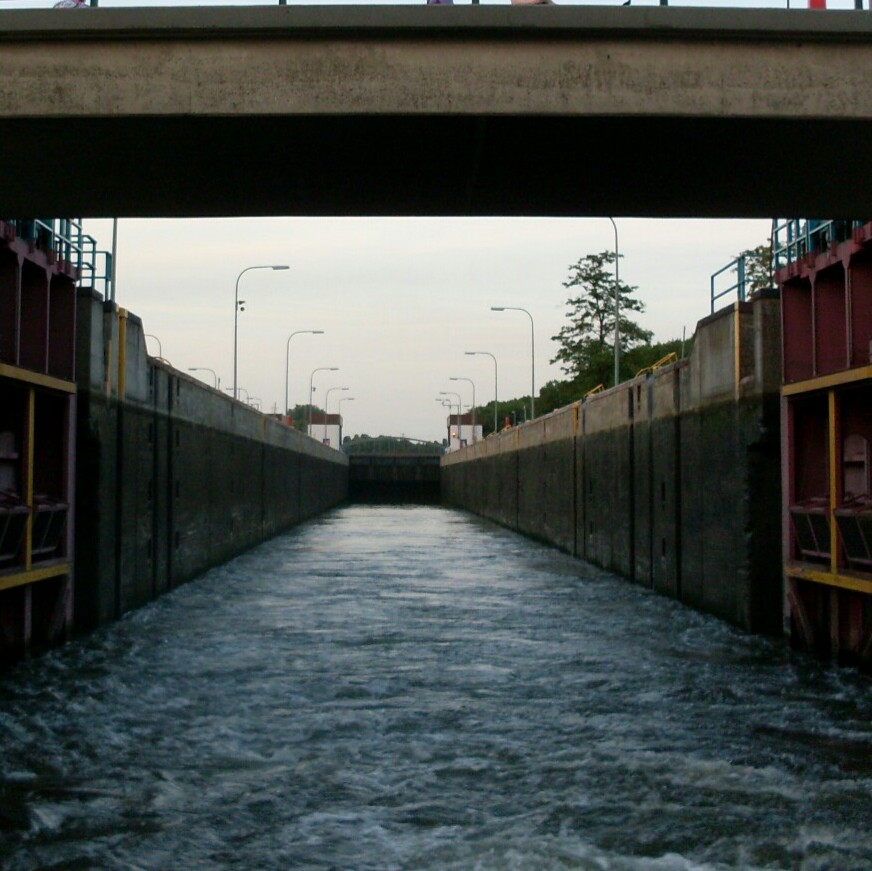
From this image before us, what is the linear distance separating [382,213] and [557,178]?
1924 mm

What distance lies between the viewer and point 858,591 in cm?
1295

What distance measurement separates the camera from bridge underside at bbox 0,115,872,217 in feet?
32.3

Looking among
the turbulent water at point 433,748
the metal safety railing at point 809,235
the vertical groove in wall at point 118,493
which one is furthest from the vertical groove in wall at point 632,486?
the vertical groove in wall at point 118,493

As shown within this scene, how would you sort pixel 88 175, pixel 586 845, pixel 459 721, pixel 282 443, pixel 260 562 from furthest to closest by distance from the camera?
pixel 282 443 < pixel 260 562 < pixel 459 721 < pixel 88 175 < pixel 586 845

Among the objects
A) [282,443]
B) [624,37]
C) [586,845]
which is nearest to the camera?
Result: [586,845]

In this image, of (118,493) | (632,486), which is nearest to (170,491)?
(118,493)

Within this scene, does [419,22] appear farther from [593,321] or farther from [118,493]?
[593,321]

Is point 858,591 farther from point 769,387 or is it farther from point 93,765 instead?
point 93,765

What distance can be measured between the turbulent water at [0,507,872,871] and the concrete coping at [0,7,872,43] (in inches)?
242

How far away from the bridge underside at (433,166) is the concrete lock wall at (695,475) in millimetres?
4610

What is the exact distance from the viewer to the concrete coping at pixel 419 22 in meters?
9.67

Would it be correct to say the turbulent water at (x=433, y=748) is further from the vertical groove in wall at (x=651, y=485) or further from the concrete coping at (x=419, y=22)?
the concrete coping at (x=419, y=22)

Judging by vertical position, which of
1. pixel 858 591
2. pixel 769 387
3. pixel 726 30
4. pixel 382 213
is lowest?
pixel 858 591

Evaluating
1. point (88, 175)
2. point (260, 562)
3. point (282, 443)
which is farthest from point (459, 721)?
point (282, 443)
